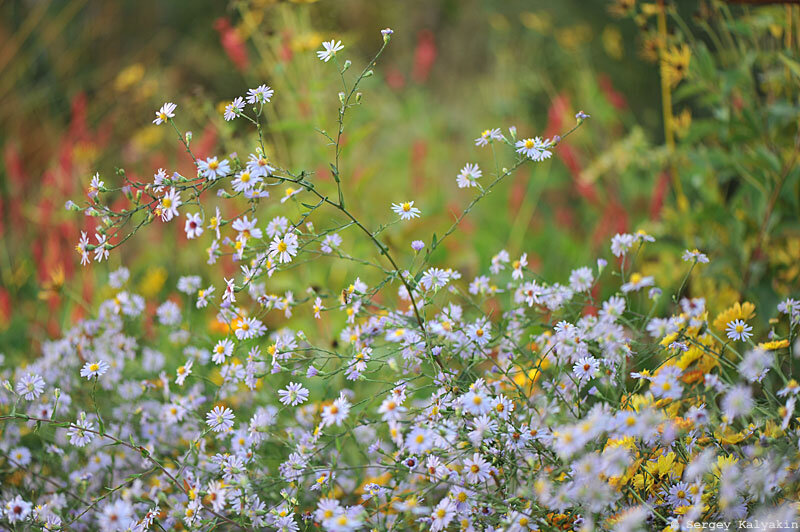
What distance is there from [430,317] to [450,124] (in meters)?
2.39

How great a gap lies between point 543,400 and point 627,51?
8.49ft

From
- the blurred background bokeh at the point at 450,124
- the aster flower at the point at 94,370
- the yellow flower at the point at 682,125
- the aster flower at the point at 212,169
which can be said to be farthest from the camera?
the yellow flower at the point at 682,125

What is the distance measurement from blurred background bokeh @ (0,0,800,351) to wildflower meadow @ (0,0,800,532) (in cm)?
2

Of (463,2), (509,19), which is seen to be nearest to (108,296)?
(509,19)

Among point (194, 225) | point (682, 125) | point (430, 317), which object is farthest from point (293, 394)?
point (682, 125)

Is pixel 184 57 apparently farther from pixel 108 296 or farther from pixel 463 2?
pixel 108 296

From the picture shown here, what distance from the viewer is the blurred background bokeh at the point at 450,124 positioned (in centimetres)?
154

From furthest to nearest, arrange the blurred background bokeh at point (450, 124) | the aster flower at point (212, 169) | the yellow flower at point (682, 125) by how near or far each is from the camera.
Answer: the yellow flower at point (682, 125)
the blurred background bokeh at point (450, 124)
the aster flower at point (212, 169)

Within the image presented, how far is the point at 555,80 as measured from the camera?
369 centimetres

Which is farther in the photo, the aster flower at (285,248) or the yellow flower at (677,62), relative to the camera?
the yellow flower at (677,62)

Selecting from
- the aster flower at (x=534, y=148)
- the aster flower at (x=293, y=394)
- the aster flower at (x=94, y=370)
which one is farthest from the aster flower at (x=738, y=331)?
the aster flower at (x=94, y=370)

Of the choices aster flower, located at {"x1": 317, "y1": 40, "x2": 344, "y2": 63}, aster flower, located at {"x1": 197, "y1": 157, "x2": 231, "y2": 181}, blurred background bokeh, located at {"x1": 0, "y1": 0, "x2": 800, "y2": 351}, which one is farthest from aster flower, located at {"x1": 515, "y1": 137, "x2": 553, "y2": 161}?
aster flower, located at {"x1": 197, "y1": 157, "x2": 231, "y2": 181}

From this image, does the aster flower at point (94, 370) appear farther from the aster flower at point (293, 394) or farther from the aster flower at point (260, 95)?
the aster flower at point (260, 95)

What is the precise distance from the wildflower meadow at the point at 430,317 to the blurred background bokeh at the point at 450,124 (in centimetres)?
2
